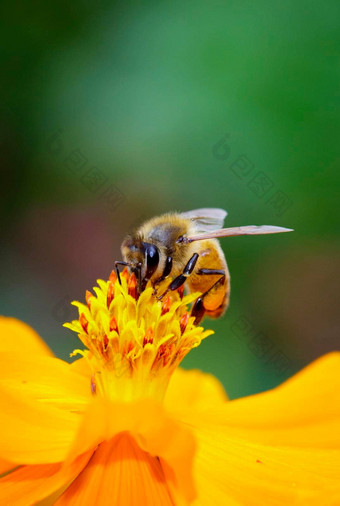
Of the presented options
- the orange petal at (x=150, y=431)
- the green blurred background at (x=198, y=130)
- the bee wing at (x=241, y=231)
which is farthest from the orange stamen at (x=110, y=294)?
the green blurred background at (x=198, y=130)

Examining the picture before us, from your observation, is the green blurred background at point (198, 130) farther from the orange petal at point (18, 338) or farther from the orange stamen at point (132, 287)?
the orange stamen at point (132, 287)

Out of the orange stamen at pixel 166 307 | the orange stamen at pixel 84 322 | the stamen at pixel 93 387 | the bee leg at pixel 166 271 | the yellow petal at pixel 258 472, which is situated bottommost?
the yellow petal at pixel 258 472

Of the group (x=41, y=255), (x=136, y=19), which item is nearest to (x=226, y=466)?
(x=41, y=255)

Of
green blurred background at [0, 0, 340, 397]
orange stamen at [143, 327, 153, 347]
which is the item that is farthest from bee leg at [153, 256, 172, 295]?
green blurred background at [0, 0, 340, 397]

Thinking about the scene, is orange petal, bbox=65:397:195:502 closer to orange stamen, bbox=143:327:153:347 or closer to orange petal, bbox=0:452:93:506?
orange petal, bbox=0:452:93:506

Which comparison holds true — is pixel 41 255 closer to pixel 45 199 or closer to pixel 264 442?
pixel 45 199

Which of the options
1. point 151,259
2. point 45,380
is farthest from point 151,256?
point 45,380
